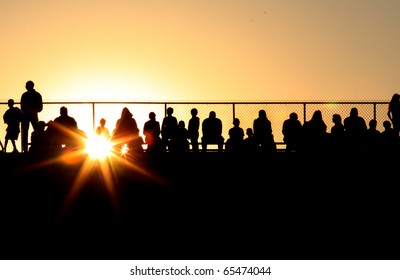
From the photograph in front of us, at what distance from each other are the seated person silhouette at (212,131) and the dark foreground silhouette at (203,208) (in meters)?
1.89

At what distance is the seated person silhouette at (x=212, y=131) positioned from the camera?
74.1 ft

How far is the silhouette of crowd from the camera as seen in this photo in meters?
21.0

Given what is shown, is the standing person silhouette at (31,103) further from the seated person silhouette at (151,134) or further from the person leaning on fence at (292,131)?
the person leaning on fence at (292,131)

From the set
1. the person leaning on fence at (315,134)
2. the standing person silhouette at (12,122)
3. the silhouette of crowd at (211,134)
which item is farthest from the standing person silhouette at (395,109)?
the standing person silhouette at (12,122)

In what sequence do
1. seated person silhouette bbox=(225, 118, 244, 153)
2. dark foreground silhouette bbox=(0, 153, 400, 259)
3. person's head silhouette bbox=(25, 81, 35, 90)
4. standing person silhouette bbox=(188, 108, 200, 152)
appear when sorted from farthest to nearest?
standing person silhouette bbox=(188, 108, 200, 152) → seated person silhouette bbox=(225, 118, 244, 153) → person's head silhouette bbox=(25, 81, 35, 90) → dark foreground silhouette bbox=(0, 153, 400, 259)

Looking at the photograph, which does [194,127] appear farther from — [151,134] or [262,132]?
[262,132]

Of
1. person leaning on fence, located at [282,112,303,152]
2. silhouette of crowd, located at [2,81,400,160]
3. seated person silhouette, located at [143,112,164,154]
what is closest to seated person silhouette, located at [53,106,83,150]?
silhouette of crowd, located at [2,81,400,160]

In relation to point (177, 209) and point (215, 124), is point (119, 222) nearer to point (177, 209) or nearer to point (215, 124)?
point (177, 209)

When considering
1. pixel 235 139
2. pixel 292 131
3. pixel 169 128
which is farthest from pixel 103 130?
pixel 292 131

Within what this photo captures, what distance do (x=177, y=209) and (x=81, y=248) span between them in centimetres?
236

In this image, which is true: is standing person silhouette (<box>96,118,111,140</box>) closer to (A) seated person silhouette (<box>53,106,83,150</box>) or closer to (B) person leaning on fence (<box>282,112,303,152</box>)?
(A) seated person silhouette (<box>53,106,83,150</box>)

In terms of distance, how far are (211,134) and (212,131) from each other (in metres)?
0.08

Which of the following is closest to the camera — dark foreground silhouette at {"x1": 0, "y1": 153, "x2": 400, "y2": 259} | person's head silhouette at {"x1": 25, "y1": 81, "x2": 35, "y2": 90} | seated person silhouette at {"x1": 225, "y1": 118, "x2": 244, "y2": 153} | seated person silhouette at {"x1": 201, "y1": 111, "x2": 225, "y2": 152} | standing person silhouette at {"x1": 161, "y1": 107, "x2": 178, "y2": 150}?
dark foreground silhouette at {"x1": 0, "y1": 153, "x2": 400, "y2": 259}
